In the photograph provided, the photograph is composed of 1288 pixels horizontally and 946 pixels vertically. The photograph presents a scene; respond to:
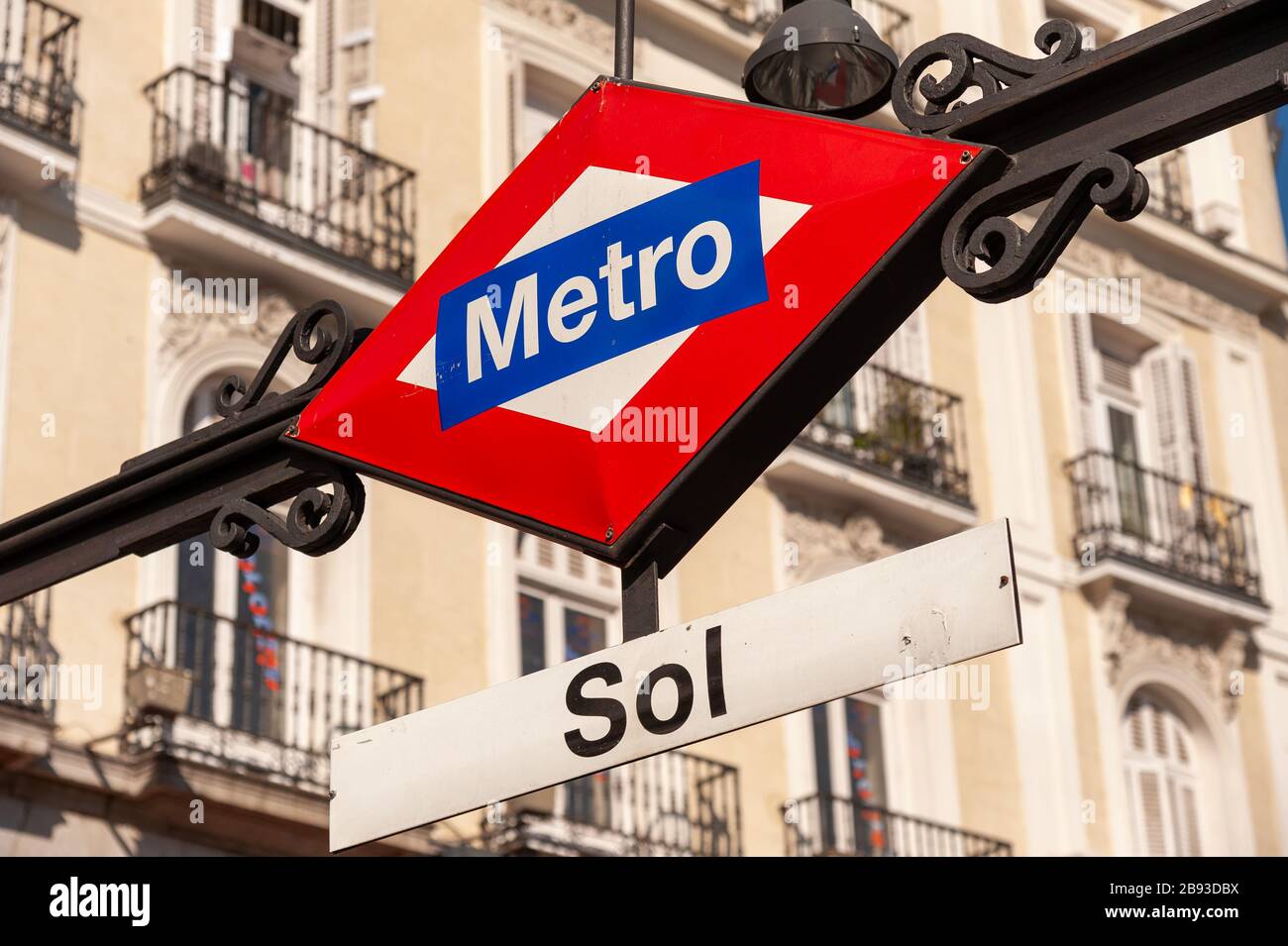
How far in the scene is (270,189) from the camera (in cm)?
1548

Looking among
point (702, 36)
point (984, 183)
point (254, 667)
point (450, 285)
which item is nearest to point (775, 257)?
point (984, 183)

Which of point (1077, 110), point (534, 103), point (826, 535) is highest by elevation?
point (534, 103)

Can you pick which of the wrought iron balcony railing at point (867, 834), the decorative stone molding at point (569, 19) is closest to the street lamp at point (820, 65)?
the wrought iron balcony railing at point (867, 834)

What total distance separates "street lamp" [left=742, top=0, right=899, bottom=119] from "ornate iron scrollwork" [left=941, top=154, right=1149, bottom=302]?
4.14ft

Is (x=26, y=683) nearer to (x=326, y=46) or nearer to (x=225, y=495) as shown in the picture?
(x=326, y=46)

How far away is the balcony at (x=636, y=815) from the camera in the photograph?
14500 mm

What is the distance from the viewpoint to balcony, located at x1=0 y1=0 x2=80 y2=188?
13.6 meters

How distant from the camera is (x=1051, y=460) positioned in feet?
65.0

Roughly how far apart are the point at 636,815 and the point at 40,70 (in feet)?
20.1

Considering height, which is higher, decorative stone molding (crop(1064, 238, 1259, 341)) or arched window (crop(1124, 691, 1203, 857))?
decorative stone molding (crop(1064, 238, 1259, 341))

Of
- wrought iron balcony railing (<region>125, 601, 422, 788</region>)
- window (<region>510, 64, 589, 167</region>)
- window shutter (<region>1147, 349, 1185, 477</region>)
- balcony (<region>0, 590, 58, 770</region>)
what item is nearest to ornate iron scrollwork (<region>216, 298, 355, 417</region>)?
balcony (<region>0, 590, 58, 770</region>)

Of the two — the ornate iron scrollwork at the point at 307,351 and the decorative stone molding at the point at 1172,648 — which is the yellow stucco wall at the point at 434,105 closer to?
the decorative stone molding at the point at 1172,648

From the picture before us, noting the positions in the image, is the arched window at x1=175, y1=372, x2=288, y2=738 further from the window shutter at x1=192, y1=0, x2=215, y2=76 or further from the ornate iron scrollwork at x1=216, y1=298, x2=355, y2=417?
the ornate iron scrollwork at x1=216, y1=298, x2=355, y2=417

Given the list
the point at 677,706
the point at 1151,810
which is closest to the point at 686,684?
the point at 677,706
